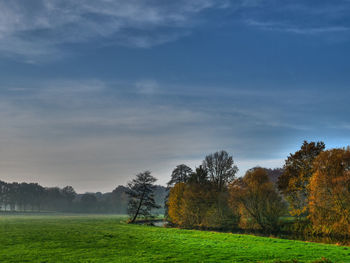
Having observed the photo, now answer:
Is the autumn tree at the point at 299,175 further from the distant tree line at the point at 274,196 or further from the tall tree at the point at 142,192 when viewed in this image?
the tall tree at the point at 142,192

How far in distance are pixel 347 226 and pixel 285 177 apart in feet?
54.6

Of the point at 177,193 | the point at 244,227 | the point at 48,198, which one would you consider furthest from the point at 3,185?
the point at 244,227

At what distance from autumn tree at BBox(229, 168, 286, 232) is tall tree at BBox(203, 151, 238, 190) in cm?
1567

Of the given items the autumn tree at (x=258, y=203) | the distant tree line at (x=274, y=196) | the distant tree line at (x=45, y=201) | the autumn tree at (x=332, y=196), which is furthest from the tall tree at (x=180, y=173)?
the distant tree line at (x=45, y=201)

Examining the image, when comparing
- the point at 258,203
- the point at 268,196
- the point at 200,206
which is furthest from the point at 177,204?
the point at 268,196

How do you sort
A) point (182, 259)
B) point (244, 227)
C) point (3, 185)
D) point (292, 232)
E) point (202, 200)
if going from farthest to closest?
point (3, 185) < point (202, 200) < point (244, 227) < point (292, 232) < point (182, 259)

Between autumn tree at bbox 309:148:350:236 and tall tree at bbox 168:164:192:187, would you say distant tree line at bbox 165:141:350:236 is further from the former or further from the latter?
tall tree at bbox 168:164:192:187

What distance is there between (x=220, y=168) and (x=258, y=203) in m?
20.8

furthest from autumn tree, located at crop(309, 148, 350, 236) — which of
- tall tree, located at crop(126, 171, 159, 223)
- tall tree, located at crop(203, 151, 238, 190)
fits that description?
tall tree, located at crop(126, 171, 159, 223)

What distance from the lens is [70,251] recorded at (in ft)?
77.3

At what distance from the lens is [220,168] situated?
72.1m

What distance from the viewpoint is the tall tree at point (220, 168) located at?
70.8 meters

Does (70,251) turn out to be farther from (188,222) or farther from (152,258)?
(188,222)

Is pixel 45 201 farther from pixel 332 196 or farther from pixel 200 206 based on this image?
pixel 332 196
